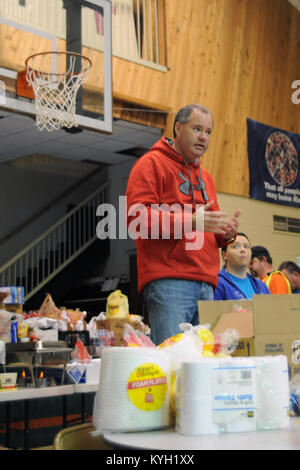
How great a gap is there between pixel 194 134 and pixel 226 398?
1.35 meters

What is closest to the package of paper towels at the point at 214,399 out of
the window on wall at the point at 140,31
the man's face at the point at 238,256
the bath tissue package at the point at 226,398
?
the bath tissue package at the point at 226,398

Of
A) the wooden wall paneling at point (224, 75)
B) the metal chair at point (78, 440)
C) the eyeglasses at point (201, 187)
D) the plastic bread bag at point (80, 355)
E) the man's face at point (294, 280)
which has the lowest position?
the metal chair at point (78, 440)

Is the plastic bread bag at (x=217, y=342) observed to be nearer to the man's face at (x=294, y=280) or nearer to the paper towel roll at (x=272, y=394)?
the paper towel roll at (x=272, y=394)

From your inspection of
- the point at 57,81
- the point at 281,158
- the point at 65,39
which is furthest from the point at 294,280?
the point at 281,158

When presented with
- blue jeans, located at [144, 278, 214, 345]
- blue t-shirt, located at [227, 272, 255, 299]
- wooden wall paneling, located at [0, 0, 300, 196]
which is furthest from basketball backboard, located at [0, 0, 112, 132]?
blue jeans, located at [144, 278, 214, 345]

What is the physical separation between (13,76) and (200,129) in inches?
156

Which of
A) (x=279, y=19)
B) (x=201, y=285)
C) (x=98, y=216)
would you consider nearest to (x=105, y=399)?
(x=201, y=285)

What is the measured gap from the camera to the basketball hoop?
5.50 m

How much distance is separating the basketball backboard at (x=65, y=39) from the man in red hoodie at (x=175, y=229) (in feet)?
11.9

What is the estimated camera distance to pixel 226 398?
3.33ft

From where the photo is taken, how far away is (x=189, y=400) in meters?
1.00

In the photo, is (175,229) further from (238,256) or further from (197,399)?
(238,256)

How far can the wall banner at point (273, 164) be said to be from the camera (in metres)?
8.12

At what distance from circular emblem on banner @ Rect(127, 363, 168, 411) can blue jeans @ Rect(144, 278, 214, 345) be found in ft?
2.68
